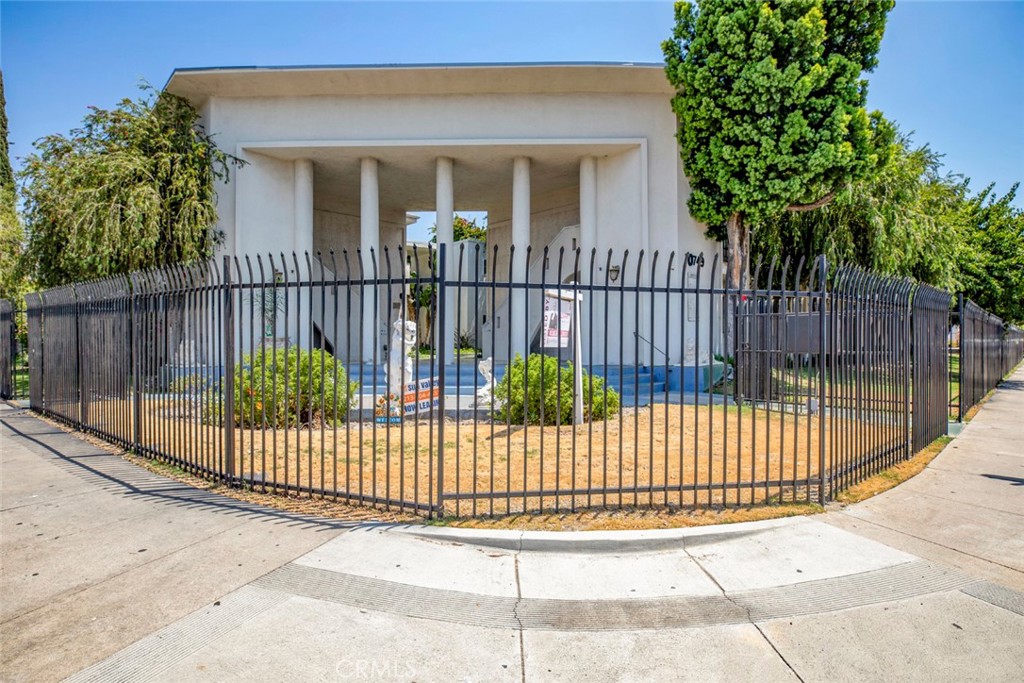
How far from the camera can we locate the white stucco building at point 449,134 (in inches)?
675

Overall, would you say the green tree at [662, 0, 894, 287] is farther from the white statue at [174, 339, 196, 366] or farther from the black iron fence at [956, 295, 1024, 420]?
the white statue at [174, 339, 196, 366]

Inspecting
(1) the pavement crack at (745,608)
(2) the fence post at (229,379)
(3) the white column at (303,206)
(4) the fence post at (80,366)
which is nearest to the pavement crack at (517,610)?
(1) the pavement crack at (745,608)

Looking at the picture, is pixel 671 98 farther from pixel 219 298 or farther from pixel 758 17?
pixel 219 298

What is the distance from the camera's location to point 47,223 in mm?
14844

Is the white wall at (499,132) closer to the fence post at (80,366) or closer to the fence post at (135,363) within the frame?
the fence post at (80,366)

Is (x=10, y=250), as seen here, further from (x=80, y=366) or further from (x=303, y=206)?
(x=80, y=366)

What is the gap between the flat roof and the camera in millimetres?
16672

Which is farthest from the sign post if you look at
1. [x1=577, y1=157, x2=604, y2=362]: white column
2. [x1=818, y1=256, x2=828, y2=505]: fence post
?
[x1=577, y1=157, x2=604, y2=362]: white column

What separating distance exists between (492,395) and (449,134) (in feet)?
47.7

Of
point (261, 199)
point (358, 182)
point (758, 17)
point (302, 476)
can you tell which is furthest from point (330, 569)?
point (358, 182)

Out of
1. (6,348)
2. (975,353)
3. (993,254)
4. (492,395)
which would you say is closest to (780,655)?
(492,395)

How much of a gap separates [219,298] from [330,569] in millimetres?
3528

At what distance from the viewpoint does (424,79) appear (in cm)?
1722

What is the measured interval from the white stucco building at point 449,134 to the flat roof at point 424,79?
0.04 m
